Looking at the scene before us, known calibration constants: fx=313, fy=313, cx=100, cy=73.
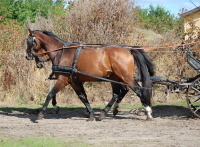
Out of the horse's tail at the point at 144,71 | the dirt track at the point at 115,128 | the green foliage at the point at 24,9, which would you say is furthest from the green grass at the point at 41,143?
the green foliage at the point at 24,9

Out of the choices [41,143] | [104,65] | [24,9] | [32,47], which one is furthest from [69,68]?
[24,9]

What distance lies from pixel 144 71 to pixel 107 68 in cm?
98

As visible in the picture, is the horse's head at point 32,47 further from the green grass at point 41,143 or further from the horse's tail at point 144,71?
the green grass at point 41,143

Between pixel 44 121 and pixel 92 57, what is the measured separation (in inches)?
85.3

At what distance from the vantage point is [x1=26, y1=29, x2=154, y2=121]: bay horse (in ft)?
26.8

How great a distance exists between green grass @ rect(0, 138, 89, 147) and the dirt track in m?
0.22

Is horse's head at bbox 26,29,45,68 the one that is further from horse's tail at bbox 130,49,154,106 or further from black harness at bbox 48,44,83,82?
horse's tail at bbox 130,49,154,106

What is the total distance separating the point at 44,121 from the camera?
8.48 m

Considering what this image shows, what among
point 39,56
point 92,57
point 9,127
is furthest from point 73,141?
point 39,56

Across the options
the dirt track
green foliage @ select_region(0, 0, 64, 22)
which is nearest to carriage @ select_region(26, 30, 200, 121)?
the dirt track

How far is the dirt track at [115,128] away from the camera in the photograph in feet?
20.2

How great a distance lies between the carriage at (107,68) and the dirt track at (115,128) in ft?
1.54

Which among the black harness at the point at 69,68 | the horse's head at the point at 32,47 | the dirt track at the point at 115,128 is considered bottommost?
the dirt track at the point at 115,128

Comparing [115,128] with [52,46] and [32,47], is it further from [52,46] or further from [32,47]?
[32,47]
